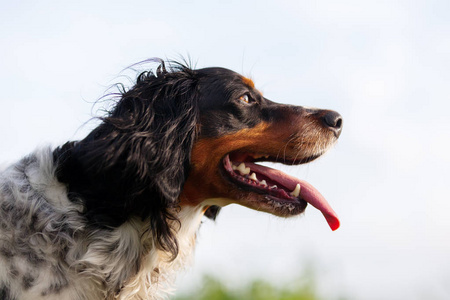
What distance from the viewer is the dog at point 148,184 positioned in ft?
13.0

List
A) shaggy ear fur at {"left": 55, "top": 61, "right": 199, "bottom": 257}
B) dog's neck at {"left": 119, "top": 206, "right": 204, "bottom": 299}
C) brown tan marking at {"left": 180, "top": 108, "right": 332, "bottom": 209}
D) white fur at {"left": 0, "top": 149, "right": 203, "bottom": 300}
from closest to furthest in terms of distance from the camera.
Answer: white fur at {"left": 0, "top": 149, "right": 203, "bottom": 300} → shaggy ear fur at {"left": 55, "top": 61, "right": 199, "bottom": 257} → dog's neck at {"left": 119, "top": 206, "right": 204, "bottom": 299} → brown tan marking at {"left": 180, "top": 108, "right": 332, "bottom": 209}

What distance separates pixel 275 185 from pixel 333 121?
0.82m

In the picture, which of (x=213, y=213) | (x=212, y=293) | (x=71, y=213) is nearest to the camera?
(x=71, y=213)

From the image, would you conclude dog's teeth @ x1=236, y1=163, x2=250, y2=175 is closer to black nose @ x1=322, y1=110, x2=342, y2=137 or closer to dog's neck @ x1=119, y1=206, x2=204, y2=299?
dog's neck @ x1=119, y1=206, x2=204, y2=299

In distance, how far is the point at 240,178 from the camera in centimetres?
436

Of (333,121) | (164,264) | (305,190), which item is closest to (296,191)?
(305,190)

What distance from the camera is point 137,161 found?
13.3 ft

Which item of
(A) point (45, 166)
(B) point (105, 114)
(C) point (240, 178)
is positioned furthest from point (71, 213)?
(C) point (240, 178)

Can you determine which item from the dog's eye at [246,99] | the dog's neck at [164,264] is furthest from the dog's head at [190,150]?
the dog's neck at [164,264]

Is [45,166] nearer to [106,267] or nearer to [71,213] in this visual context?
[71,213]

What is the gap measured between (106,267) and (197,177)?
998 millimetres

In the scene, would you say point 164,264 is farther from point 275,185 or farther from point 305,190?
point 305,190

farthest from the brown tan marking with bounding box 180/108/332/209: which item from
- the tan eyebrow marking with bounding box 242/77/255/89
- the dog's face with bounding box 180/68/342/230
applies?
the tan eyebrow marking with bounding box 242/77/255/89

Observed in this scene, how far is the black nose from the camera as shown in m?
4.75
